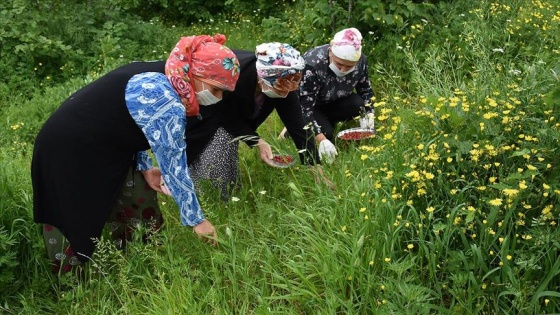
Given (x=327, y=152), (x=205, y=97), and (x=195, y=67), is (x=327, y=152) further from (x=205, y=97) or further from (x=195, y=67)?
(x=195, y=67)

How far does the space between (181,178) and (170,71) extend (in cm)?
45

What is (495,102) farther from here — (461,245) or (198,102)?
(198,102)

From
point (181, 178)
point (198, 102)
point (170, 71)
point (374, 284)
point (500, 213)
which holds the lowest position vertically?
point (374, 284)

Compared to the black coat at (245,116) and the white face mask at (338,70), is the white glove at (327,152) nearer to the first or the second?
the black coat at (245,116)

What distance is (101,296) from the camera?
110 inches

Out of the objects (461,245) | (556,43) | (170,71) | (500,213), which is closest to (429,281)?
(461,245)

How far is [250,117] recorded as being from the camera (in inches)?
139

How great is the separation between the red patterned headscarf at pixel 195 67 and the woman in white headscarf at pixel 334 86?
1114 millimetres

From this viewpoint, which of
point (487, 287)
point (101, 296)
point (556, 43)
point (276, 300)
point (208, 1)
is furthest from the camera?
point (208, 1)

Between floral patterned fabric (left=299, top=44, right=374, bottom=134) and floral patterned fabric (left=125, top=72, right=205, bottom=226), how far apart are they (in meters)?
1.48

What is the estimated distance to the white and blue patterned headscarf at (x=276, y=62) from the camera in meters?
3.03

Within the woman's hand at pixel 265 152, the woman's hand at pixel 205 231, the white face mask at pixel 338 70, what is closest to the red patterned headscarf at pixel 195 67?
the woman's hand at pixel 205 231

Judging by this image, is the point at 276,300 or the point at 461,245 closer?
the point at 461,245

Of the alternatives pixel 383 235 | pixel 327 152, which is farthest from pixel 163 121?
pixel 327 152
